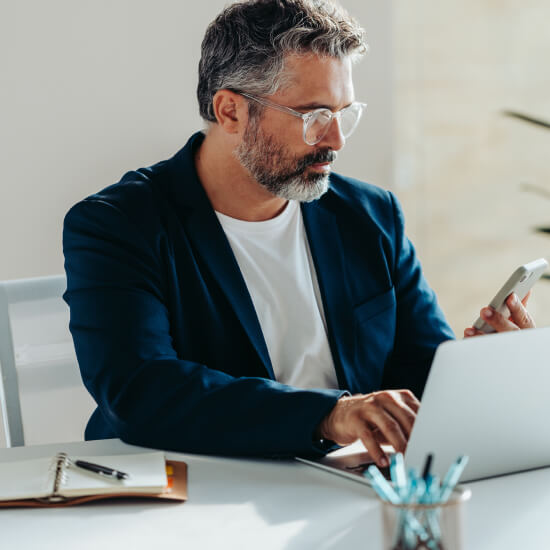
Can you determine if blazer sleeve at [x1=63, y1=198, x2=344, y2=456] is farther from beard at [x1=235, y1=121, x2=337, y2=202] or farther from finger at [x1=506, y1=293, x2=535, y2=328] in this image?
finger at [x1=506, y1=293, x2=535, y2=328]

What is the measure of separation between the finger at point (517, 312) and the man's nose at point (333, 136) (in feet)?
1.43

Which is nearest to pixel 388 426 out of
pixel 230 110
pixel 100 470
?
pixel 100 470

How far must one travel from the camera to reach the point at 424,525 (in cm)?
74

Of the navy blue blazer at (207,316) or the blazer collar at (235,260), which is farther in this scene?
the blazer collar at (235,260)

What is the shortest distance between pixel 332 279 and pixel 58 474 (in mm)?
731

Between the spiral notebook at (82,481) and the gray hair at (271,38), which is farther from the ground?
the gray hair at (271,38)

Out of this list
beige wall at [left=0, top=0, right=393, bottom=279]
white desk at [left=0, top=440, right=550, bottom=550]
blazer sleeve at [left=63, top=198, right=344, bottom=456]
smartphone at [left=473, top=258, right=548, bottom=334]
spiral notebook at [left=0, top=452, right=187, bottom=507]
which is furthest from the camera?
beige wall at [left=0, top=0, right=393, bottom=279]

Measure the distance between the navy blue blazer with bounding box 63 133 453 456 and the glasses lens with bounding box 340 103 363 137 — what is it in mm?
185

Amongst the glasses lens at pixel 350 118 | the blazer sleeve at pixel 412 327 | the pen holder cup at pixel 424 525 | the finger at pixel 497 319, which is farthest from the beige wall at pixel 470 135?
the pen holder cup at pixel 424 525

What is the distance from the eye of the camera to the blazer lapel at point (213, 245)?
1.56 meters

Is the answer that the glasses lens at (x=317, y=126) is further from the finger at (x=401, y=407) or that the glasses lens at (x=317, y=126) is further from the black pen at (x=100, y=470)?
the black pen at (x=100, y=470)

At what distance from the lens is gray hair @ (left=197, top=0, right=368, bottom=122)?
161 centimetres

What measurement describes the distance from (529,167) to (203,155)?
2007mm

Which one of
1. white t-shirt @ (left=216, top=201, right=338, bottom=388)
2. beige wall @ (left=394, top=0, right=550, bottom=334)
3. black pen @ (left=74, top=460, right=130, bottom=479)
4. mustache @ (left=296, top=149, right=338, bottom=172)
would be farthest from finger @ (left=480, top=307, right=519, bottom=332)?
beige wall @ (left=394, top=0, right=550, bottom=334)
